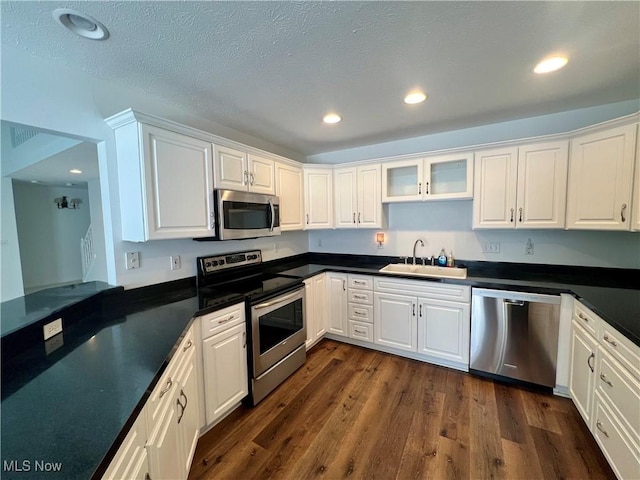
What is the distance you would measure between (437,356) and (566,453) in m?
1.03

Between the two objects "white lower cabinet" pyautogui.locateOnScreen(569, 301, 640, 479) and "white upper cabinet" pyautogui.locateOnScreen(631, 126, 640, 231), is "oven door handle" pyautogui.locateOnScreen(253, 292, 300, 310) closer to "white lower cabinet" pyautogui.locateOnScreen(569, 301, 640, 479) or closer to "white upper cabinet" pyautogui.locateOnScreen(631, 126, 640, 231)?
"white lower cabinet" pyautogui.locateOnScreen(569, 301, 640, 479)

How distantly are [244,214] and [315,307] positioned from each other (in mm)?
1283

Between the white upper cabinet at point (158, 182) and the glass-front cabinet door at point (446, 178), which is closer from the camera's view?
the white upper cabinet at point (158, 182)

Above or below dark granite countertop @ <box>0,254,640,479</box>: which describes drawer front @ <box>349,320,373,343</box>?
below

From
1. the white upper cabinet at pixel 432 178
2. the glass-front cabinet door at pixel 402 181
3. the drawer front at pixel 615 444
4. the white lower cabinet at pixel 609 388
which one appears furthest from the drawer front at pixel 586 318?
the glass-front cabinet door at pixel 402 181

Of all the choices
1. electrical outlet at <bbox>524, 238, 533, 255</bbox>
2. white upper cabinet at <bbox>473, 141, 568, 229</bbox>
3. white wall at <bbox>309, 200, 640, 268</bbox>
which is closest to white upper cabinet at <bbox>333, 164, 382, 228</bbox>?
white wall at <bbox>309, 200, 640, 268</bbox>

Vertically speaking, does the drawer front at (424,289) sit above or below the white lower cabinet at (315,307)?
above

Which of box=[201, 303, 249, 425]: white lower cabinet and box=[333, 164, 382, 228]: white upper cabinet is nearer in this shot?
box=[201, 303, 249, 425]: white lower cabinet

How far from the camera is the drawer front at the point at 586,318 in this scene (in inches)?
64.2

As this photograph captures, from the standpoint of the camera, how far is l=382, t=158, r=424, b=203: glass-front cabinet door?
2814 mm

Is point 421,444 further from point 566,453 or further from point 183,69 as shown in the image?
point 183,69

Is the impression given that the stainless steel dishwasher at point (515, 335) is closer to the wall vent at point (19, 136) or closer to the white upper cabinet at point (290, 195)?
the white upper cabinet at point (290, 195)

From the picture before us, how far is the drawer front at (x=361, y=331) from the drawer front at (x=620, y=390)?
5.71ft

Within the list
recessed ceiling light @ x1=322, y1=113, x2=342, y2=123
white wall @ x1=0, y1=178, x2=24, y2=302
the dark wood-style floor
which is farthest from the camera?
white wall @ x1=0, y1=178, x2=24, y2=302
